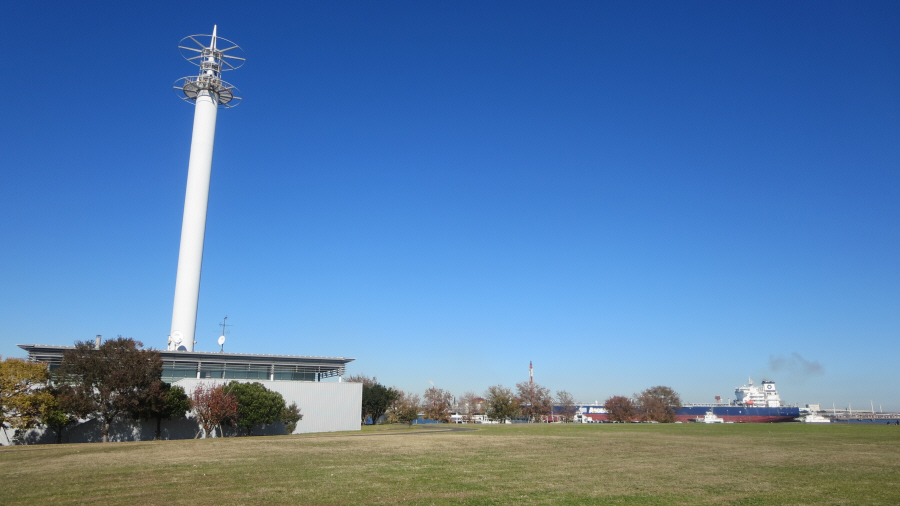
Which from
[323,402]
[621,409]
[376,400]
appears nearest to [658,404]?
[621,409]

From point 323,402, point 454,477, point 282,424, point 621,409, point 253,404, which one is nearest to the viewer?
point 454,477

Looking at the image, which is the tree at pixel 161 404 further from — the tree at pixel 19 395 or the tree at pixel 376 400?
→ the tree at pixel 376 400

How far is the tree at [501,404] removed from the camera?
316 feet

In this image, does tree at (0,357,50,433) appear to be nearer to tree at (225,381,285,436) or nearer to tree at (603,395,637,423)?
tree at (225,381,285,436)

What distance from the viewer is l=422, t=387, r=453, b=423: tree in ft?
288

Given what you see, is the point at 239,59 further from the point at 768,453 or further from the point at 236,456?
the point at 768,453

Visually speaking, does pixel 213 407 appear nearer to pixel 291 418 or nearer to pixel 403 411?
pixel 291 418

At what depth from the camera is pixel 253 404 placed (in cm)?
5250

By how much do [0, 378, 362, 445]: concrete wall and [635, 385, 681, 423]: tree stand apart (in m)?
67.1

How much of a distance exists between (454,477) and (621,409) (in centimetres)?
9579

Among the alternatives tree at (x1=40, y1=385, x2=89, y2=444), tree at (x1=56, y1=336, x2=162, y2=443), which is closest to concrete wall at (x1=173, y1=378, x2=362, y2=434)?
tree at (x1=56, y1=336, x2=162, y2=443)

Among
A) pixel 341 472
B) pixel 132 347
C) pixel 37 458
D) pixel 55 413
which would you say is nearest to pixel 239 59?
pixel 132 347

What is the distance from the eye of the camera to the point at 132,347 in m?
47.9

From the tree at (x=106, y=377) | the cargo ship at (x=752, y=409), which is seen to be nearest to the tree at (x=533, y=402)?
the cargo ship at (x=752, y=409)
